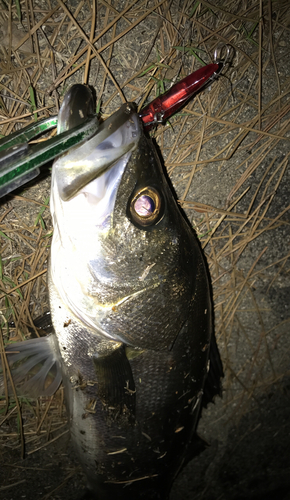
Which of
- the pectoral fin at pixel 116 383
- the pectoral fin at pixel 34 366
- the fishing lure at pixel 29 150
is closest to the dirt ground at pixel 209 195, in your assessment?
the pectoral fin at pixel 34 366

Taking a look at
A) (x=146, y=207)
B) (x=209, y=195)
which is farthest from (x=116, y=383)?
(x=209, y=195)

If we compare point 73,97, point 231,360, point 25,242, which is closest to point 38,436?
point 25,242

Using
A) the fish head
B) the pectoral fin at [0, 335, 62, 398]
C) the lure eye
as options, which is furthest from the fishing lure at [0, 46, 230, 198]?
the pectoral fin at [0, 335, 62, 398]

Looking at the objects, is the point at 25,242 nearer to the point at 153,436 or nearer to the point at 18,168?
the point at 18,168

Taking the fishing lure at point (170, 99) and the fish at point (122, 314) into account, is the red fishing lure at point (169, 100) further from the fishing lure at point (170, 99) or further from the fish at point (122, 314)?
the fish at point (122, 314)

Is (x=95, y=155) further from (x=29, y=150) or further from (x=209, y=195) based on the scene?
(x=209, y=195)

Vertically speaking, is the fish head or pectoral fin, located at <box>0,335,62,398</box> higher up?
the fish head

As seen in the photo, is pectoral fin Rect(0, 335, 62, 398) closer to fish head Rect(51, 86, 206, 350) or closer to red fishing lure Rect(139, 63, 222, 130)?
fish head Rect(51, 86, 206, 350)
